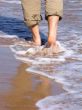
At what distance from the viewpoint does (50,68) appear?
467cm

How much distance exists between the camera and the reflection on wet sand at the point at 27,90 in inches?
142

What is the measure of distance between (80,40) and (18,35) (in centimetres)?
97

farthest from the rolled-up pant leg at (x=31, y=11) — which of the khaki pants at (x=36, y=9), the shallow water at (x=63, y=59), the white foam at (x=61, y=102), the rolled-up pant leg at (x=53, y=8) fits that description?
the white foam at (x=61, y=102)

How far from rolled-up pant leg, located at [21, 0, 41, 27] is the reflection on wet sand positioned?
1.39 metres

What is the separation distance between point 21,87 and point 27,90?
0.11 meters

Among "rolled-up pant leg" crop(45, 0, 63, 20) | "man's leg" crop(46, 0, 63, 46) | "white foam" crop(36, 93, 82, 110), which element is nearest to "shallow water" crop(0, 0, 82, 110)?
"white foam" crop(36, 93, 82, 110)

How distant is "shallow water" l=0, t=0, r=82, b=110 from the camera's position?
3.70m

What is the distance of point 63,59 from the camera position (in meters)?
5.08

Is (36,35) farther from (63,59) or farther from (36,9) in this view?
(63,59)

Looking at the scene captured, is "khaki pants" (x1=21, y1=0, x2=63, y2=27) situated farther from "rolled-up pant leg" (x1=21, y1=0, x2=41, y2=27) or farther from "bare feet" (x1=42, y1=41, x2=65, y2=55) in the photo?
"bare feet" (x1=42, y1=41, x2=65, y2=55)

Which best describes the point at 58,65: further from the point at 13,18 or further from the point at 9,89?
the point at 13,18

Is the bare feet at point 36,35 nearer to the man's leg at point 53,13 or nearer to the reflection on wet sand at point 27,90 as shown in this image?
the man's leg at point 53,13

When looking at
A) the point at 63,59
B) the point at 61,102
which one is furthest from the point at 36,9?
the point at 61,102

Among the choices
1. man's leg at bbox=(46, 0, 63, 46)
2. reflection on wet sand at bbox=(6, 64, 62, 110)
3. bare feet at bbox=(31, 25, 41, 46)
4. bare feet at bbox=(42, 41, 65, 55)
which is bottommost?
reflection on wet sand at bbox=(6, 64, 62, 110)
